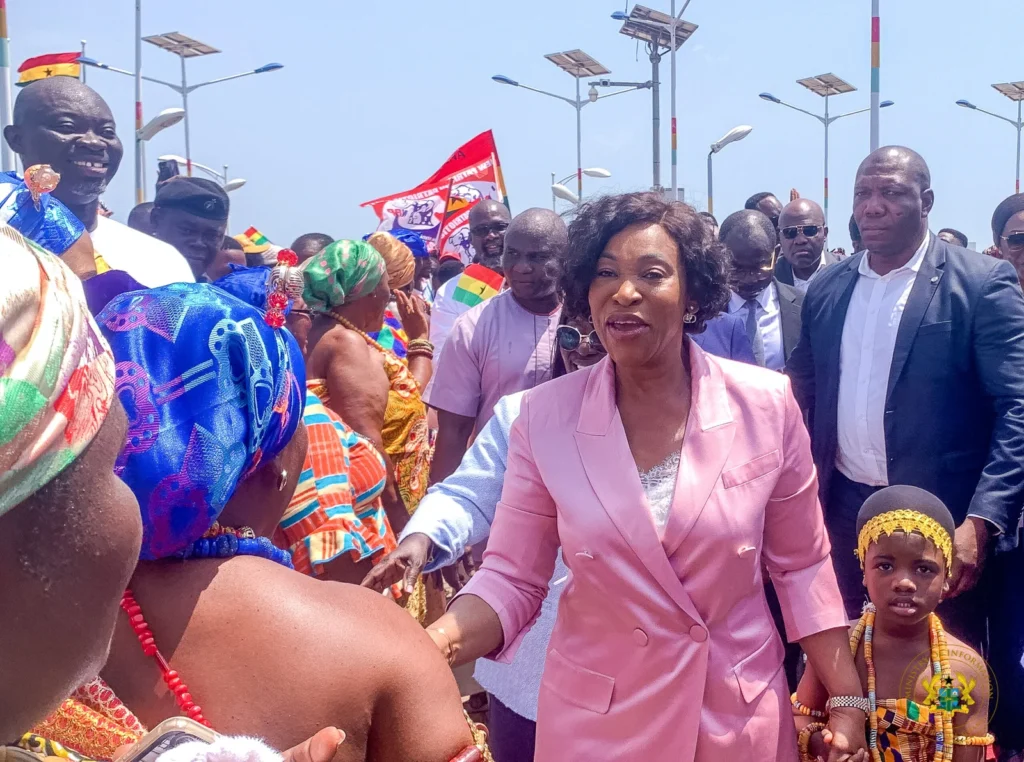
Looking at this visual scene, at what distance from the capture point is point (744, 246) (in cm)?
538

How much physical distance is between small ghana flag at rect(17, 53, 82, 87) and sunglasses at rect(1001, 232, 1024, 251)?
4608mm

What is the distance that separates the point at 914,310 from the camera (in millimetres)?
4066

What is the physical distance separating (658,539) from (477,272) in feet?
15.3

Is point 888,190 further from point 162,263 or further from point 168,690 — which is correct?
point 168,690

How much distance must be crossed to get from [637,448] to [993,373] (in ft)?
6.44

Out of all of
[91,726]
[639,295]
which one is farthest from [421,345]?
[91,726]

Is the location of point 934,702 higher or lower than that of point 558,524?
lower

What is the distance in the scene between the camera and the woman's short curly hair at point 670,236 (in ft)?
8.79

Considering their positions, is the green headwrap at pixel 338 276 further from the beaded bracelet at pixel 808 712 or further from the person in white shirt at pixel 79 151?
the beaded bracelet at pixel 808 712

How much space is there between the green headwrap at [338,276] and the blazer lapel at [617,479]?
95.6 inches

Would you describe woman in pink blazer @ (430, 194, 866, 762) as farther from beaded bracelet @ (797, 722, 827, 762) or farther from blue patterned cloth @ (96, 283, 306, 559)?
blue patterned cloth @ (96, 283, 306, 559)

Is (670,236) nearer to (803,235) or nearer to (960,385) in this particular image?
(960,385)

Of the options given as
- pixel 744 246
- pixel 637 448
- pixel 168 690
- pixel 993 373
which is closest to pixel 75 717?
pixel 168 690

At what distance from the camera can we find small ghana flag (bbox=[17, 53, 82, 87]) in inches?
205
